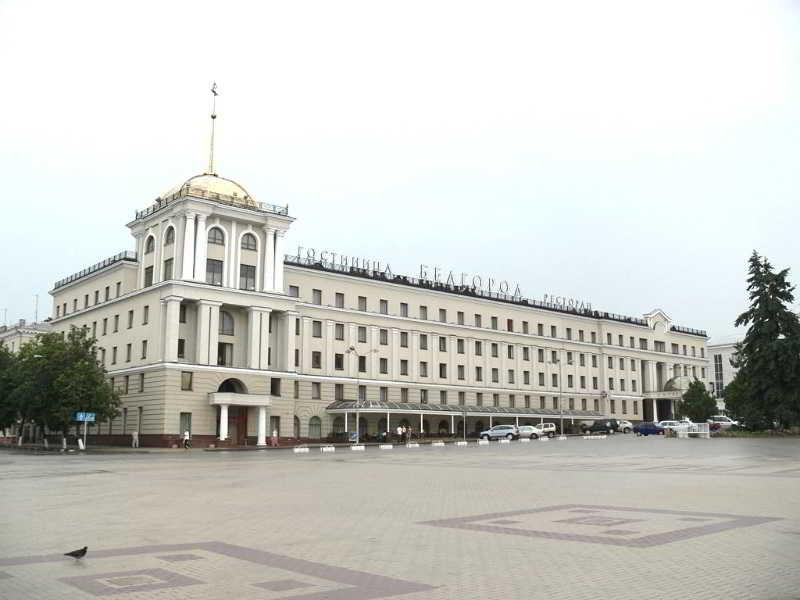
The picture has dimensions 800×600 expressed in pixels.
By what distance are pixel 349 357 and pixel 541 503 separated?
189 feet

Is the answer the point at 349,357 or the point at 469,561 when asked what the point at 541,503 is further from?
the point at 349,357

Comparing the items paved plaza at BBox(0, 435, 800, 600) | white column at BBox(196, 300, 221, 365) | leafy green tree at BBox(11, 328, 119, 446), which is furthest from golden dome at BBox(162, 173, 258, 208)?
paved plaza at BBox(0, 435, 800, 600)

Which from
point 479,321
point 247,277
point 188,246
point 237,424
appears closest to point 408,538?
point 188,246

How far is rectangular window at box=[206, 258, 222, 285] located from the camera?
61625 mm

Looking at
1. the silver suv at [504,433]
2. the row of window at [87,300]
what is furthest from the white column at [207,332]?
the silver suv at [504,433]

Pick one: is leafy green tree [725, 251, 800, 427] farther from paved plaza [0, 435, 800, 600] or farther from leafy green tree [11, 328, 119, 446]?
leafy green tree [11, 328, 119, 446]

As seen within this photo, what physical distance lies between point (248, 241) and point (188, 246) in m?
5.88

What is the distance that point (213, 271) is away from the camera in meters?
62.0

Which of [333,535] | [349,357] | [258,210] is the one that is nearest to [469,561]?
[333,535]

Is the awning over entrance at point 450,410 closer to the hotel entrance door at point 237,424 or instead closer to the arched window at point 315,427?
the arched window at point 315,427

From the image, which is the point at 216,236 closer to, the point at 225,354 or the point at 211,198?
the point at 211,198

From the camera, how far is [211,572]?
369 inches

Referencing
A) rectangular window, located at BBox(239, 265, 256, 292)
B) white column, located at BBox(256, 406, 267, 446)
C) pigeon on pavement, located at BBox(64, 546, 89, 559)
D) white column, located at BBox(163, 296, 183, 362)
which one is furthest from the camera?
rectangular window, located at BBox(239, 265, 256, 292)

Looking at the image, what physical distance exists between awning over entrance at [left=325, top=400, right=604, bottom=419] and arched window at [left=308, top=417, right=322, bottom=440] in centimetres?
142
